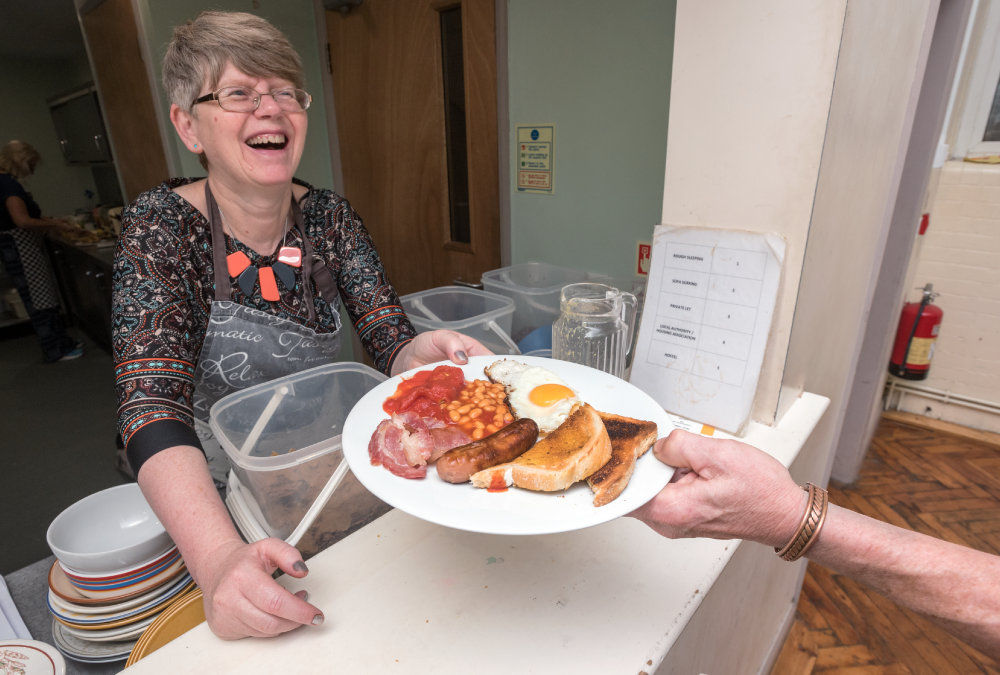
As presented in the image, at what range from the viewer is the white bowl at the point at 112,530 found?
1.02 meters

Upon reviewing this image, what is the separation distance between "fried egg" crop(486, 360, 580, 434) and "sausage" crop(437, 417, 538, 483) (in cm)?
14

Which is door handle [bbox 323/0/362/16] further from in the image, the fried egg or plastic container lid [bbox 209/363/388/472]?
the fried egg

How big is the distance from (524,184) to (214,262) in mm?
1686

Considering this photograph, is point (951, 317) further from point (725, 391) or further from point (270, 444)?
point (270, 444)

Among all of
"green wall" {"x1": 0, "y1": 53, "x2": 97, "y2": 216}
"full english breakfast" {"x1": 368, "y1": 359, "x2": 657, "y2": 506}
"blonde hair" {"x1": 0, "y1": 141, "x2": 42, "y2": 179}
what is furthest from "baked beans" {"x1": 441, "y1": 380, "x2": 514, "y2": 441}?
"green wall" {"x1": 0, "y1": 53, "x2": 97, "y2": 216}

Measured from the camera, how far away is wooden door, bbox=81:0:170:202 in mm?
3400

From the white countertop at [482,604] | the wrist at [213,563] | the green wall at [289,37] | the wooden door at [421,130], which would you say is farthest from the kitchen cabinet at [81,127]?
the white countertop at [482,604]

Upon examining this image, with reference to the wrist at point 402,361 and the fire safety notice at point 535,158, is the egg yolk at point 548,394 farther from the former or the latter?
the fire safety notice at point 535,158

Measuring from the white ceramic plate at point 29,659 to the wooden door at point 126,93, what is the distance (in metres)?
3.46

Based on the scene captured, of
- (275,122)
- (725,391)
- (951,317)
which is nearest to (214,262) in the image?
(275,122)

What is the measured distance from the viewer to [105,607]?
1004 millimetres

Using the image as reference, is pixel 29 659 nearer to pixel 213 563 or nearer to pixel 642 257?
pixel 213 563

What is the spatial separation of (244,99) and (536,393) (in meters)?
1.12

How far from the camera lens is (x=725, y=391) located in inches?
49.8
